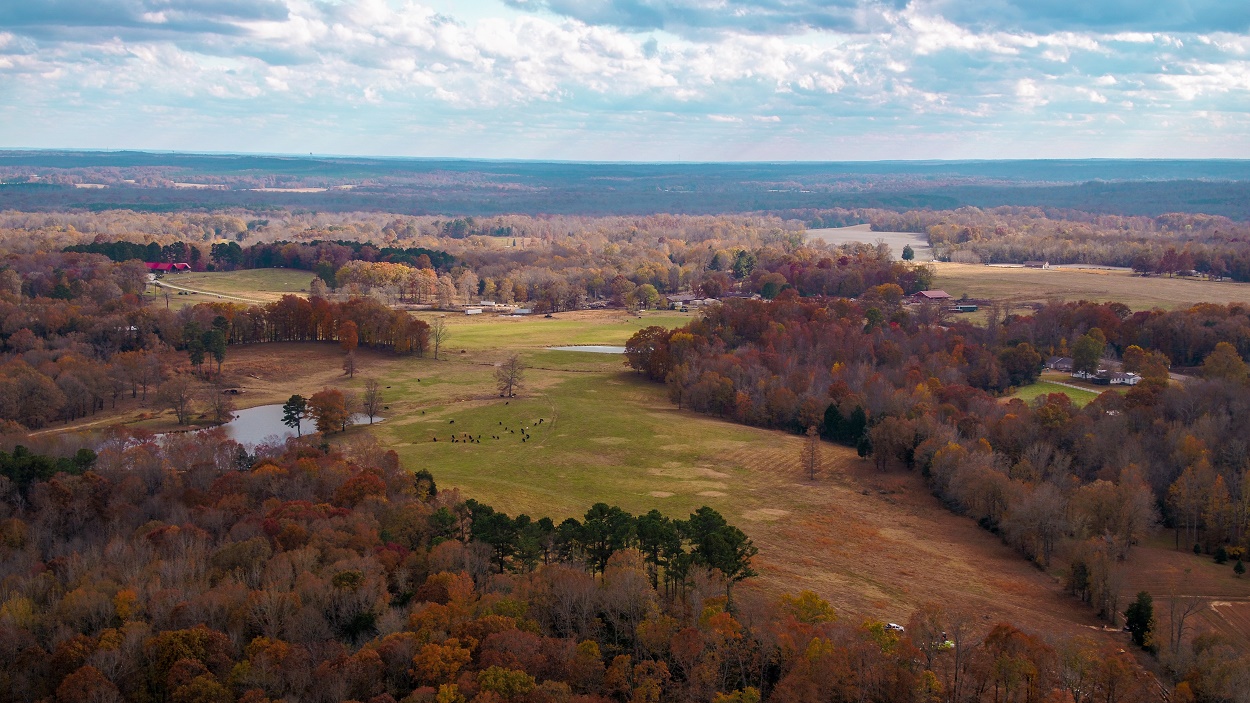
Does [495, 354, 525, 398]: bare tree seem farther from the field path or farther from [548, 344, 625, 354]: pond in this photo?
the field path

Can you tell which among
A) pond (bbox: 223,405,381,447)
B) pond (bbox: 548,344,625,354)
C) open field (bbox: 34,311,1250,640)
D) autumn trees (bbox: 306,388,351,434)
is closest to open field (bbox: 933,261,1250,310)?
pond (bbox: 548,344,625,354)

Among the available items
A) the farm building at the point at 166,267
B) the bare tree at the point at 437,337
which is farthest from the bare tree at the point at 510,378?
the farm building at the point at 166,267

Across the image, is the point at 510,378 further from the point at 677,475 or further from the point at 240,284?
the point at 240,284

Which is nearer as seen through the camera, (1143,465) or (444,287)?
(1143,465)

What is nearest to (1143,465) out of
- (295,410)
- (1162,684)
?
(1162,684)

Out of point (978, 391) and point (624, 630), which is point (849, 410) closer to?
point (978, 391)

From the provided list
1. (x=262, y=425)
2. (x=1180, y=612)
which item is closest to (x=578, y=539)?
(x=1180, y=612)
